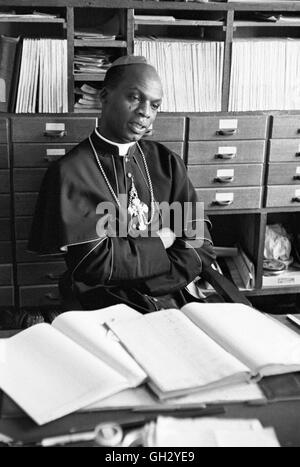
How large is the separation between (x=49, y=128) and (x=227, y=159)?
81cm

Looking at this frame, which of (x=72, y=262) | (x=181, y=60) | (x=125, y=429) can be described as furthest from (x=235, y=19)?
(x=125, y=429)

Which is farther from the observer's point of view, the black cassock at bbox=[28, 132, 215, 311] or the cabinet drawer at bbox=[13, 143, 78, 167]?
the cabinet drawer at bbox=[13, 143, 78, 167]

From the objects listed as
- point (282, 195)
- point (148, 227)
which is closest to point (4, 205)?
point (148, 227)

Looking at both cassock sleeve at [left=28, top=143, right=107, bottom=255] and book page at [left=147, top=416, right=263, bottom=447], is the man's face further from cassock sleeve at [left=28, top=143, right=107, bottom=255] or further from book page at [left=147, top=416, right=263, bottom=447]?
book page at [left=147, top=416, right=263, bottom=447]

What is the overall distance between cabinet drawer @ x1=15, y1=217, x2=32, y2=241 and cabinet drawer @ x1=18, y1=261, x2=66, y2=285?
14cm

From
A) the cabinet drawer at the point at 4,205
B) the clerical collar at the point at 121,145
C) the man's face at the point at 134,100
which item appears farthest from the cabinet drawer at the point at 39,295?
the man's face at the point at 134,100

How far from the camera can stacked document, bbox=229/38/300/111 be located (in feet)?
8.85

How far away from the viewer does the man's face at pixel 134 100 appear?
2.21 m

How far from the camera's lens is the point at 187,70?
2.67 m

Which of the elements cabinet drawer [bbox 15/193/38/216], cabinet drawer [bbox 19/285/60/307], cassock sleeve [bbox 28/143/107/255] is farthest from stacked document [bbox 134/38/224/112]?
cabinet drawer [bbox 19/285/60/307]

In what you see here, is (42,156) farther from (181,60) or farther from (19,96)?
(181,60)

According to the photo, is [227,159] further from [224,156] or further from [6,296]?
[6,296]

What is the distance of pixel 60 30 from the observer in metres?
2.76

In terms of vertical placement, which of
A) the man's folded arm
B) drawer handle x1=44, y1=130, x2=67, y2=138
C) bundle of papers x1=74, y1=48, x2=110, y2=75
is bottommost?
the man's folded arm
